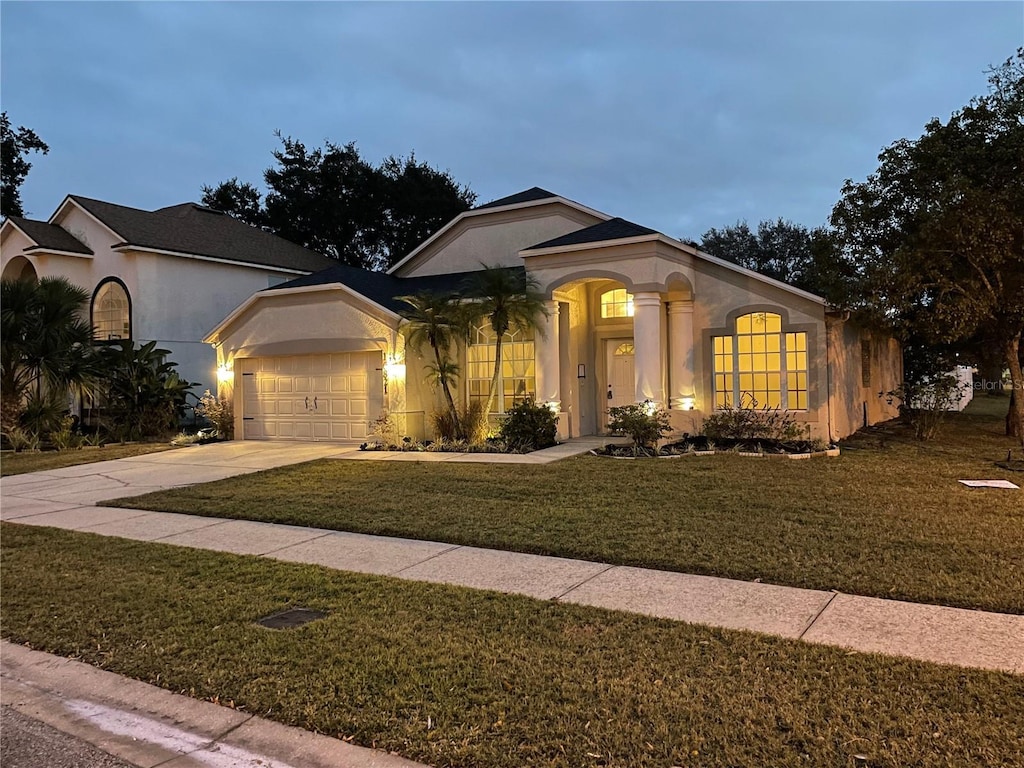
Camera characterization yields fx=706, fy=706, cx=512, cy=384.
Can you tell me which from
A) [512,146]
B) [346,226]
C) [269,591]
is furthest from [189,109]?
[269,591]

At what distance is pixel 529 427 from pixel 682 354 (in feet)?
12.2

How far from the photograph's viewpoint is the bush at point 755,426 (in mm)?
13648

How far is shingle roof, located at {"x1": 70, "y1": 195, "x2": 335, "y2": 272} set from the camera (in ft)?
69.6

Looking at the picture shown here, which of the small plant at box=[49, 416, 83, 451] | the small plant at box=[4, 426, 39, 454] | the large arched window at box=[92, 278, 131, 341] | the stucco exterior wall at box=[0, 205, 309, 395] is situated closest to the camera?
the small plant at box=[4, 426, 39, 454]

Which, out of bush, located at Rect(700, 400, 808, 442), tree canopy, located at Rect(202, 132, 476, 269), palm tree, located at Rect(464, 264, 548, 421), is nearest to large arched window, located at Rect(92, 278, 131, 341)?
palm tree, located at Rect(464, 264, 548, 421)

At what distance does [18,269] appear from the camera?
78.0 ft

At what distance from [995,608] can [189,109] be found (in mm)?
71428

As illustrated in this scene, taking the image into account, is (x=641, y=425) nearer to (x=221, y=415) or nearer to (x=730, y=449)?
(x=730, y=449)

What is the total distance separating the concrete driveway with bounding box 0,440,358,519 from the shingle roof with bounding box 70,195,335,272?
769 centimetres

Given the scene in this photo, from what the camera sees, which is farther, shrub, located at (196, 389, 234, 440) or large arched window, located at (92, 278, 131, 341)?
large arched window, located at (92, 278, 131, 341)

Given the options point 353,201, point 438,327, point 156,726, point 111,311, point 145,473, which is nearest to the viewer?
point 156,726

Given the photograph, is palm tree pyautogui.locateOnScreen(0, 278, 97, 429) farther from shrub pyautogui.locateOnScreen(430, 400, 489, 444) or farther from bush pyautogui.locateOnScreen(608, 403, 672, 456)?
bush pyautogui.locateOnScreen(608, 403, 672, 456)

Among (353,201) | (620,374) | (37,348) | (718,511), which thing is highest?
(353,201)

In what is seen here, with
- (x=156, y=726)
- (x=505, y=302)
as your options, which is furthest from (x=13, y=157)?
(x=156, y=726)
